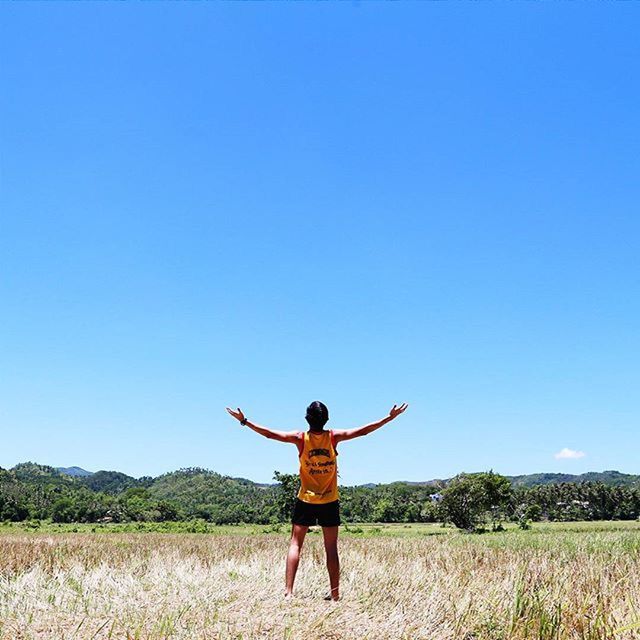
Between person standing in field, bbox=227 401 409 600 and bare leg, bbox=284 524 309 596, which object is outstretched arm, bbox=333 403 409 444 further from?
bare leg, bbox=284 524 309 596

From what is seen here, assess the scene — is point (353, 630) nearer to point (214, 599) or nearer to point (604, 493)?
point (214, 599)

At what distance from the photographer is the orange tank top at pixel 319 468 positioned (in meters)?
6.56

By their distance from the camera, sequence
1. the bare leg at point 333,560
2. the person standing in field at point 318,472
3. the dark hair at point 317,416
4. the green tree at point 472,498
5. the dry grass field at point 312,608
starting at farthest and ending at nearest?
the green tree at point 472,498, the dark hair at point 317,416, the person standing in field at point 318,472, the bare leg at point 333,560, the dry grass field at point 312,608

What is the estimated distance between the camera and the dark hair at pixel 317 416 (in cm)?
668

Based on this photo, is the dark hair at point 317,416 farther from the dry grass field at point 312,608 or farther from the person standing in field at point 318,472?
the dry grass field at point 312,608

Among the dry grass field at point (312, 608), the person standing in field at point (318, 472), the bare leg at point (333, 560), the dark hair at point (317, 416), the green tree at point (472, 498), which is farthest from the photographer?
the green tree at point (472, 498)

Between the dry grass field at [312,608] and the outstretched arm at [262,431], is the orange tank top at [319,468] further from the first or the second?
the dry grass field at [312,608]

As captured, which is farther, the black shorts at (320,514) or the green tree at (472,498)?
the green tree at (472,498)

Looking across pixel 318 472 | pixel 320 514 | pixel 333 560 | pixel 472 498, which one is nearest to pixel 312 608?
Answer: pixel 333 560

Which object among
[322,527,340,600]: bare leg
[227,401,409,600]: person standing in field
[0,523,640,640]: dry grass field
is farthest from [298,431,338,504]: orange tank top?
[0,523,640,640]: dry grass field

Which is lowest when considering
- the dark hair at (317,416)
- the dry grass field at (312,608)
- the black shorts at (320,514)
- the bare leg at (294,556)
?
the dry grass field at (312,608)

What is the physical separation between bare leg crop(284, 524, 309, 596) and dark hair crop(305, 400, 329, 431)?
107 centimetres

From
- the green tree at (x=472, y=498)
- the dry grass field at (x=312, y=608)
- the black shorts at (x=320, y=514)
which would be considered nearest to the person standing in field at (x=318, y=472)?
the black shorts at (x=320, y=514)

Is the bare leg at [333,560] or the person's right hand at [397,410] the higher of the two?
the person's right hand at [397,410]
